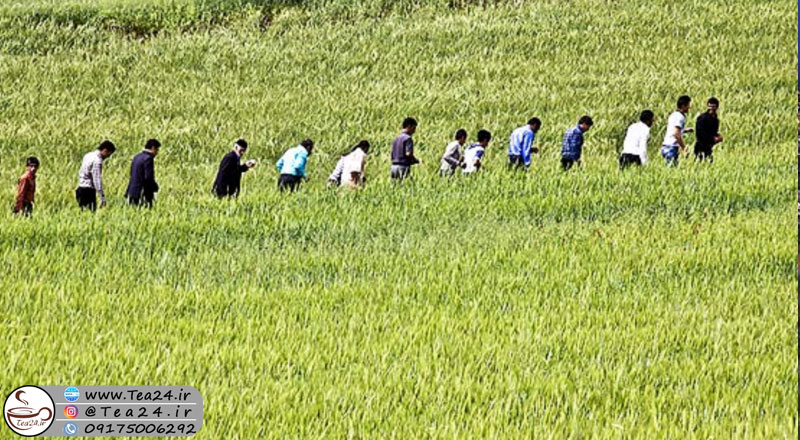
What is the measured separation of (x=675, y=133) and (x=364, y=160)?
16.9ft

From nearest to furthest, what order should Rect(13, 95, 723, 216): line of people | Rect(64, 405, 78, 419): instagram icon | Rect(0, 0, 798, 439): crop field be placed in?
Rect(64, 405, 78, 419): instagram icon
Rect(0, 0, 798, 439): crop field
Rect(13, 95, 723, 216): line of people

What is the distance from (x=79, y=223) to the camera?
13.5 metres

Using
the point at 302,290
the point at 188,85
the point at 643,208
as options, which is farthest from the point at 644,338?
the point at 188,85

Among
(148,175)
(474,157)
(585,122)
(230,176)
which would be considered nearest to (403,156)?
(474,157)

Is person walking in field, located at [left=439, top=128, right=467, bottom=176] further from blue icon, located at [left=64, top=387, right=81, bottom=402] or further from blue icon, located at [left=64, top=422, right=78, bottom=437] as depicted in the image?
blue icon, located at [left=64, top=422, right=78, bottom=437]

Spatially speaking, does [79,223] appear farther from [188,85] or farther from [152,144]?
[188,85]

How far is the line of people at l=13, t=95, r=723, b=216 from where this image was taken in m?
16.2

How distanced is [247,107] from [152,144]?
15.1 meters

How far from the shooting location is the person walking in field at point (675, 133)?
18062mm

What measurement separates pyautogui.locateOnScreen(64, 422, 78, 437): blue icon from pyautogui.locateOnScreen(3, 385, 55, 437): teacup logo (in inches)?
3.6

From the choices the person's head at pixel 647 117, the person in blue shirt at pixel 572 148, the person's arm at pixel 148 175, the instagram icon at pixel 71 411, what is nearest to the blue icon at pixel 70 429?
the instagram icon at pixel 71 411

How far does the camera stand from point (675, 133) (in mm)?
18406

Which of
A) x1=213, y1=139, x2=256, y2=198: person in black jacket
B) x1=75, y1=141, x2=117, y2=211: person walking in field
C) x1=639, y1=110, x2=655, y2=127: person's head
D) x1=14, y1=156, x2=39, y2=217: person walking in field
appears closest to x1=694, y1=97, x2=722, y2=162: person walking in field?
x1=639, y1=110, x2=655, y2=127: person's head

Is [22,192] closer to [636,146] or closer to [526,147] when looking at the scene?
[526,147]
